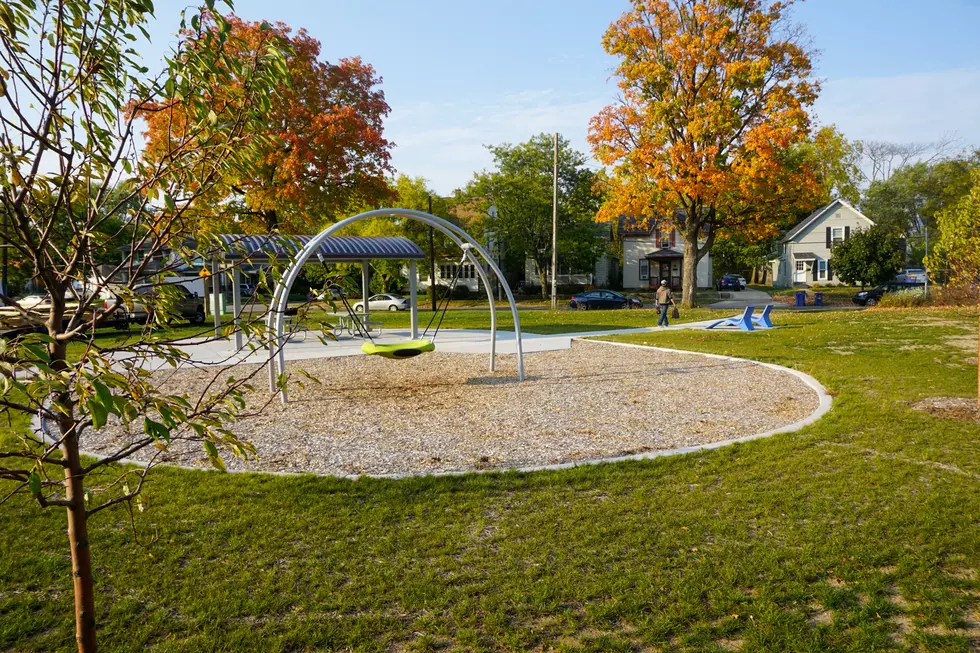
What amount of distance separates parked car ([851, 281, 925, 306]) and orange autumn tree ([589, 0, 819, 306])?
27.1 ft

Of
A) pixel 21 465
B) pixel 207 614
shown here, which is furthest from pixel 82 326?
pixel 21 465

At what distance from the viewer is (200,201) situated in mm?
3205

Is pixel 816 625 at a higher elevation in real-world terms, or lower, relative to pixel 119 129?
lower

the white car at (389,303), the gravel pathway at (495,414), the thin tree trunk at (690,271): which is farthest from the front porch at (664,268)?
the gravel pathway at (495,414)

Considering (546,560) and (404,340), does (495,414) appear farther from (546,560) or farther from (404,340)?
(404,340)

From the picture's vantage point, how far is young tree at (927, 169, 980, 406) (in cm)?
920

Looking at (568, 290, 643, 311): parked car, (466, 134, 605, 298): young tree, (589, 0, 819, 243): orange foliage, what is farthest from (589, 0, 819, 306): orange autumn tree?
(466, 134, 605, 298): young tree

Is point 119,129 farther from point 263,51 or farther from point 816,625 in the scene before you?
point 816,625

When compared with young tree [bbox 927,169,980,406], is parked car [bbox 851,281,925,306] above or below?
below

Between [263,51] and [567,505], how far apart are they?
4564 millimetres

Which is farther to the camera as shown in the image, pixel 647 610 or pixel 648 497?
pixel 648 497

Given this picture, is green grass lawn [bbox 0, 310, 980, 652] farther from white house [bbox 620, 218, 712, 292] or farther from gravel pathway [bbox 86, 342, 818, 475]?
white house [bbox 620, 218, 712, 292]

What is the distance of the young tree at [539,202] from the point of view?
48.0m

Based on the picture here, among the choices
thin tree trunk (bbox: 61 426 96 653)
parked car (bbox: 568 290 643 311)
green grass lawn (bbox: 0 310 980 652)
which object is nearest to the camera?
thin tree trunk (bbox: 61 426 96 653)
